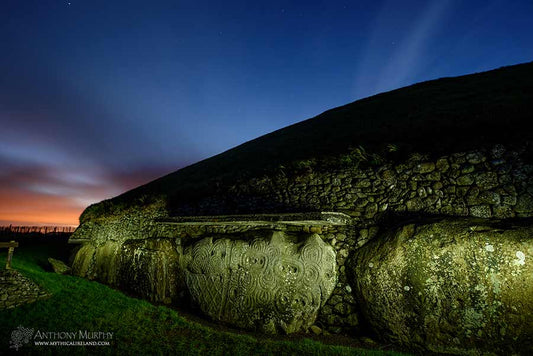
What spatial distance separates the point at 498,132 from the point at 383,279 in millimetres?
4605

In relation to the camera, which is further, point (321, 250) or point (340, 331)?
point (321, 250)

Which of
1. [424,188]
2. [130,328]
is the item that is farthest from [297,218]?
[130,328]

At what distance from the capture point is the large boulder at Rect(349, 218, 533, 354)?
162 inches

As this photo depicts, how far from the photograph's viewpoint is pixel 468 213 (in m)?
5.37

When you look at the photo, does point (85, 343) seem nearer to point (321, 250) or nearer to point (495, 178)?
point (321, 250)

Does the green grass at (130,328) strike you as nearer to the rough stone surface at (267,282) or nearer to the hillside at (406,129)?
the rough stone surface at (267,282)

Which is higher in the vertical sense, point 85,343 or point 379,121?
point 379,121

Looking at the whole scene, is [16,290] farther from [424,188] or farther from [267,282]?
[424,188]

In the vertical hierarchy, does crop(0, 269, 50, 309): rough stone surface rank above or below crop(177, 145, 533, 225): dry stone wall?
below

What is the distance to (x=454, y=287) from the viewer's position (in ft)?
14.8

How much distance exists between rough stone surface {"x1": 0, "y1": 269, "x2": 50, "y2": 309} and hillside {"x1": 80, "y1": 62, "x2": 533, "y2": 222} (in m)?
4.58

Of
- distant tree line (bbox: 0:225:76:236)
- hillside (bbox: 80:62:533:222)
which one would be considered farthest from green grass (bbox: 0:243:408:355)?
distant tree line (bbox: 0:225:76:236)

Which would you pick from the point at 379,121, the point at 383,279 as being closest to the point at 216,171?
the point at 379,121

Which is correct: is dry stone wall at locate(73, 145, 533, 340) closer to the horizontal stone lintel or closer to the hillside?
the horizontal stone lintel
